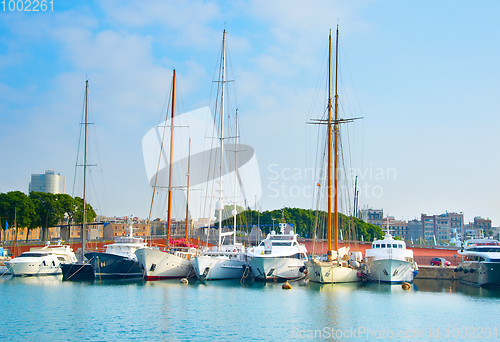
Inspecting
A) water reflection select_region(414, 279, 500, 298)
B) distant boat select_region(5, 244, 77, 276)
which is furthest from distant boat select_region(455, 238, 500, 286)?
distant boat select_region(5, 244, 77, 276)

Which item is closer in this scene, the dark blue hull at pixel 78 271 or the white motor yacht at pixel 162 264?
the white motor yacht at pixel 162 264

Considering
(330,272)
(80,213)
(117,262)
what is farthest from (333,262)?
(80,213)

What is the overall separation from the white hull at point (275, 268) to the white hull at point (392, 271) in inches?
338

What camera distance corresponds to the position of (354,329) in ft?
99.8

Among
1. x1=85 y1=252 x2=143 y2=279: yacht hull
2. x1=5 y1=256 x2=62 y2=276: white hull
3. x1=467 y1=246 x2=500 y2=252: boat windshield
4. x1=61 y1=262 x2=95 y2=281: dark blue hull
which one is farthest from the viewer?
x1=5 y1=256 x2=62 y2=276: white hull

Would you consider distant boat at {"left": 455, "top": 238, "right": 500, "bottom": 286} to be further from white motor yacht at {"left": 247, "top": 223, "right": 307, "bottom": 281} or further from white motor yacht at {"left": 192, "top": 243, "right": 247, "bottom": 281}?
white motor yacht at {"left": 192, "top": 243, "right": 247, "bottom": 281}

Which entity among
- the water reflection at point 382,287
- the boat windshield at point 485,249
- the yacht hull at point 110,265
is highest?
A: the boat windshield at point 485,249

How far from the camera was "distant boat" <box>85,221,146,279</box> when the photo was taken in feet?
196

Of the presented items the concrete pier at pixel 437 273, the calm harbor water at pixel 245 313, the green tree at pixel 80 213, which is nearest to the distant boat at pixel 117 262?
the calm harbor water at pixel 245 313

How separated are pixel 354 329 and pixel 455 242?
73.9 metres

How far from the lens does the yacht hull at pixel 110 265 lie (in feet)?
196

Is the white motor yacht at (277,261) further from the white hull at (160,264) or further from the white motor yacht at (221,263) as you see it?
the white hull at (160,264)

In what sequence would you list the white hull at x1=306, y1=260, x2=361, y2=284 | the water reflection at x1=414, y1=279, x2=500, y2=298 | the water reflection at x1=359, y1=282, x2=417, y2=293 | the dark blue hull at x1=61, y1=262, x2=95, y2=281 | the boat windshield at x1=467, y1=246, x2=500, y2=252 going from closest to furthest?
the water reflection at x1=359, y1=282, x2=417, y2=293 → the water reflection at x1=414, y1=279, x2=500, y2=298 → the white hull at x1=306, y1=260, x2=361, y2=284 → the boat windshield at x1=467, y1=246, x2=500, y2=252 → the dark blue hull at x1=61, y1=262, x2=95, y2=281

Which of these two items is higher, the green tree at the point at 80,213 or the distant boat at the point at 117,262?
the green tree at the point at 80,213
